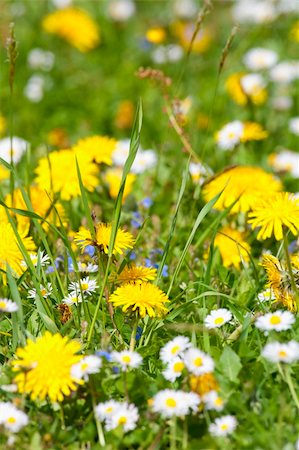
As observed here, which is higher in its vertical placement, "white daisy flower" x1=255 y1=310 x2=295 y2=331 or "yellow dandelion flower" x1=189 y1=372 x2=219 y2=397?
"white daisy flower" x1=255 y1=310 x2=295 y2=331

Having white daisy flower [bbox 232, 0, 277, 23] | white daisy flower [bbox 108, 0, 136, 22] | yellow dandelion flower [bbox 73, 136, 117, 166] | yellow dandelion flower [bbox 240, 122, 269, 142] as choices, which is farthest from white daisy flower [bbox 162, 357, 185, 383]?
white daisy flower [bbox 108, 0, 136, 22]

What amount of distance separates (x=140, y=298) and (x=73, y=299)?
8.5 inches

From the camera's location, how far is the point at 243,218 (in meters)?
2.83

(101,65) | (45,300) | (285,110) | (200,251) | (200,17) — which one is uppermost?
(101,65)

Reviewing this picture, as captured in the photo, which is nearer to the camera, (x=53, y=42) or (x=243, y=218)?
(x=243, y=218)

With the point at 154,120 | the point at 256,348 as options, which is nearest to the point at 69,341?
the point at 256,348

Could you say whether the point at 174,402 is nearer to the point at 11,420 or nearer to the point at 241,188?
the point at 11,420

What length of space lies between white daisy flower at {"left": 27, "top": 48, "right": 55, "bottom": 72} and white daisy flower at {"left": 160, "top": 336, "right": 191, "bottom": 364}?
3028 millimetres

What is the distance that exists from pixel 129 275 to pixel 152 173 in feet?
4.31

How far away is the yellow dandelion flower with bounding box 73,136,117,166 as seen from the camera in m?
2.85

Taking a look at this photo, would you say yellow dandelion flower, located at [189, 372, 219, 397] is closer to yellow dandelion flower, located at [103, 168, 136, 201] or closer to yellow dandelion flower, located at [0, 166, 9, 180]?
yellow dandelion flower, located at [103, 168, 136, 201]

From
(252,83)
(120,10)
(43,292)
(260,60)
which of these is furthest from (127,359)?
(120,10)

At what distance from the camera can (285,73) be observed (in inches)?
164

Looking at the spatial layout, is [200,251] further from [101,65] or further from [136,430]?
[101,65]
